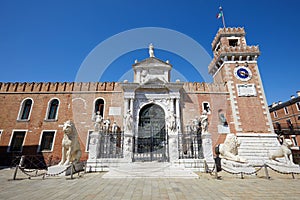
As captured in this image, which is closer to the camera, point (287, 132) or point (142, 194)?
point (142, 194)

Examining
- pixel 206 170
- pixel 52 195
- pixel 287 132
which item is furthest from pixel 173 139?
pixel 287 132

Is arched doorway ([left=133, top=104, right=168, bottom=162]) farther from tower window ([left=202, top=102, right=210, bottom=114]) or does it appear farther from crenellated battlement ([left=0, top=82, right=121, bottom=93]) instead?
tower window ([left=202, top=102, right=210, bottom=114])

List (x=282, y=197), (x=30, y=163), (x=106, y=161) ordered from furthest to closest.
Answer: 1. (x=30, y=163)
2. (x=106, y=161)
3. (x=282, y=197)

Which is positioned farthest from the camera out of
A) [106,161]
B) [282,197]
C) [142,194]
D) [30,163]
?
[30,163]

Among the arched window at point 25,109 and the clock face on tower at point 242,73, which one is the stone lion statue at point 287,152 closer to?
the clock face on tower at point 242,73

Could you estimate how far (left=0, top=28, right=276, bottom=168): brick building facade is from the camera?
47.5 feet

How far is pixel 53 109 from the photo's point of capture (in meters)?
16.0

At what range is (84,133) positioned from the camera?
14852mm

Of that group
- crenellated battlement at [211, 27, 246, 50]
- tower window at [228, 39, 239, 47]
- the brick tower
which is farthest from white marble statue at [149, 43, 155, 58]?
tower window at [228, 39, 239, 47]

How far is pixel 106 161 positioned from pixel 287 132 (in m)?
21.6

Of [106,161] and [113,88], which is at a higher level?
[113,88]

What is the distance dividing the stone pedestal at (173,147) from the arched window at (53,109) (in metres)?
12.4

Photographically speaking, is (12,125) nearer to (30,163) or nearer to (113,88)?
(30,163)

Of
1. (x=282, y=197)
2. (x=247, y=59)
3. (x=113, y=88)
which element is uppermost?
(x=247, y=59)
